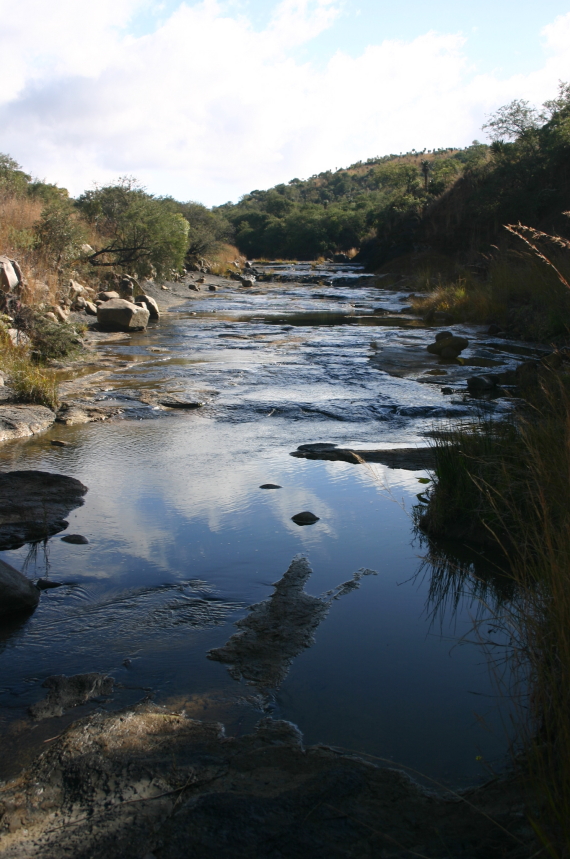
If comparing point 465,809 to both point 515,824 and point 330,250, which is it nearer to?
point 515,824

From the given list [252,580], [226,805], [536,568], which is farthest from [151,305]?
[226,805]

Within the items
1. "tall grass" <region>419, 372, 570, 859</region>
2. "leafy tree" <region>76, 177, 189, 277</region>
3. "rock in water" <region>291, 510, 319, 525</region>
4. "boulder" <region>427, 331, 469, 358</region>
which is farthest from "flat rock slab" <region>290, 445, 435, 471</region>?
"leafy tree" <region>76, 177, 189, 277</region>

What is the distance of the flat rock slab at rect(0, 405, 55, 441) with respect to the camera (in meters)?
7.03

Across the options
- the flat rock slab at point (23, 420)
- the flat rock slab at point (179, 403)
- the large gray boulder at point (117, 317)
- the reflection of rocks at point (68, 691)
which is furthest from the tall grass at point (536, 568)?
the large gray boulder at point (117, 317)

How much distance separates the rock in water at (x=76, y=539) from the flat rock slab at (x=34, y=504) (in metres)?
0.15

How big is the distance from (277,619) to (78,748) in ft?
4.21

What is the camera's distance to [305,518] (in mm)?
4766

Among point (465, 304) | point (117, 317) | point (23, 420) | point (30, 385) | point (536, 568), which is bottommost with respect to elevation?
point (23, 420)

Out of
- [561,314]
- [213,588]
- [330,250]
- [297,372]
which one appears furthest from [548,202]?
[330,250]

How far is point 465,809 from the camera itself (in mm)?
1994

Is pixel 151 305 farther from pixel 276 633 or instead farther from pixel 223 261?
pixel 223 261

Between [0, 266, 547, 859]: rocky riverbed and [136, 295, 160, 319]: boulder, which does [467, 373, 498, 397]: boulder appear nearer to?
[0, 266, 547, 859]: rocky riverbed

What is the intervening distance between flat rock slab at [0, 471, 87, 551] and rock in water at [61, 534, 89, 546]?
6.1 inches

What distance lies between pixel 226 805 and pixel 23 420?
20.0 ft
